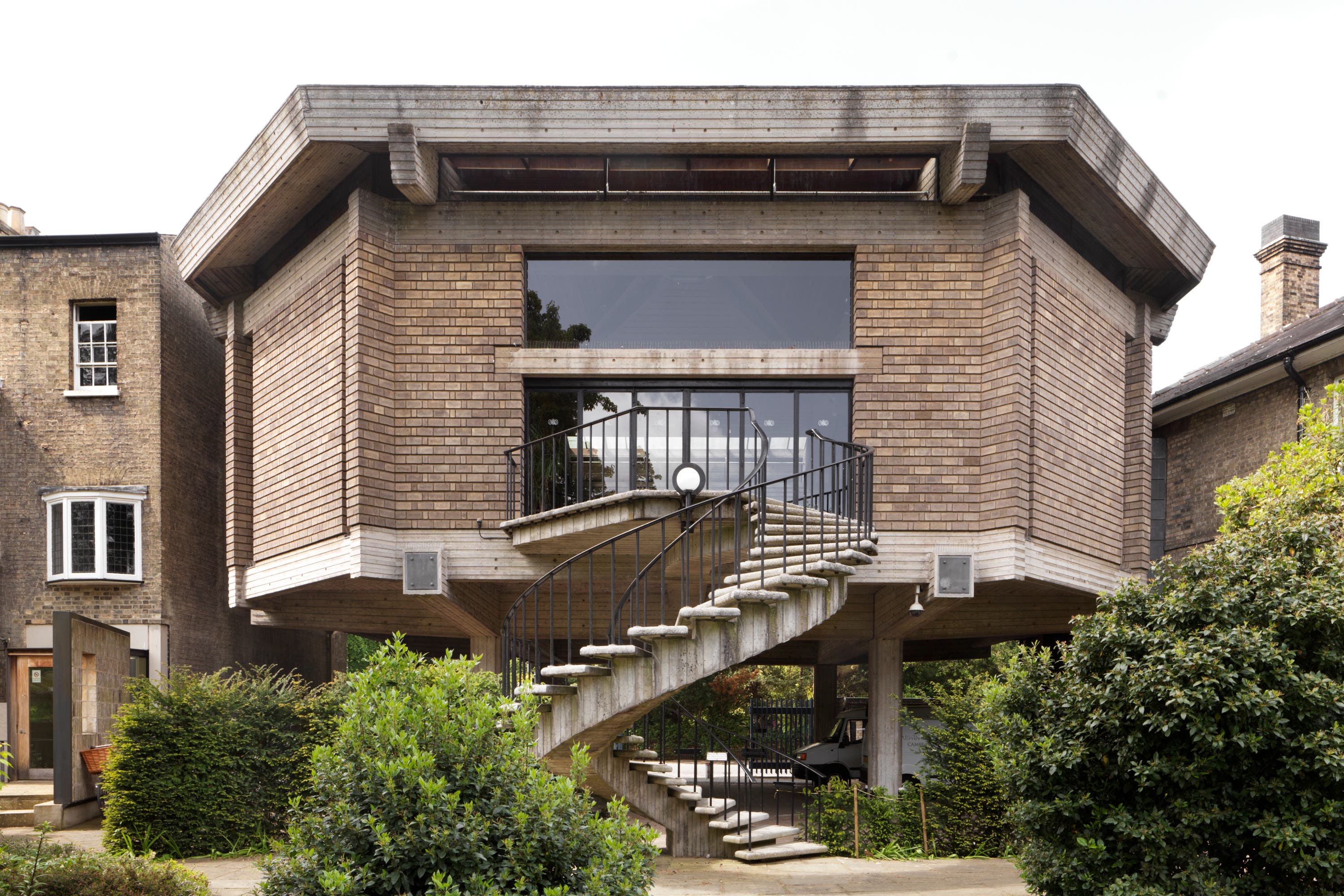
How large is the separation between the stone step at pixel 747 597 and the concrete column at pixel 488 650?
5361 mm

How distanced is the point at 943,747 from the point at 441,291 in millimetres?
7989

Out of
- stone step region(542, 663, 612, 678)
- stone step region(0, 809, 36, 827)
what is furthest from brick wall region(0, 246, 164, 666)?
stone step region(542, 663, 612, 678)

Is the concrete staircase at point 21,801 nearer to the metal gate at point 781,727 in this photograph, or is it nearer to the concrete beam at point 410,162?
the concrete beam at point 410,162

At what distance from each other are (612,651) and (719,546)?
2239 mm

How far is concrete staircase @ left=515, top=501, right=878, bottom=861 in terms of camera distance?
9.46 m

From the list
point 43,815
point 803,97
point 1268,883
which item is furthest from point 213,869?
point 803,97

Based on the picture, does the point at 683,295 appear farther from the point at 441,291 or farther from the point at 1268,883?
the point at 1268,883

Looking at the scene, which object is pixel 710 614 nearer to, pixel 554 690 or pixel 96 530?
pixel 554 690

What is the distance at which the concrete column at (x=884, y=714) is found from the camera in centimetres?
1380

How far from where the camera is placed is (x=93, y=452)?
1758 cm

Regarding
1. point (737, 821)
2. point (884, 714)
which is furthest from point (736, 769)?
point (737, 821)

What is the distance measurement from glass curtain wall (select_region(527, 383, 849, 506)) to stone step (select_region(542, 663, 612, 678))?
10.1ft

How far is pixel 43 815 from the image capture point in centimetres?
1303

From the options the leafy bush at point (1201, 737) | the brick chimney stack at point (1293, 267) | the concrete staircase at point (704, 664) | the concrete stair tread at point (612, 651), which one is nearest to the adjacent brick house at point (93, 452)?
the concrete staircase at point (704, 664)
